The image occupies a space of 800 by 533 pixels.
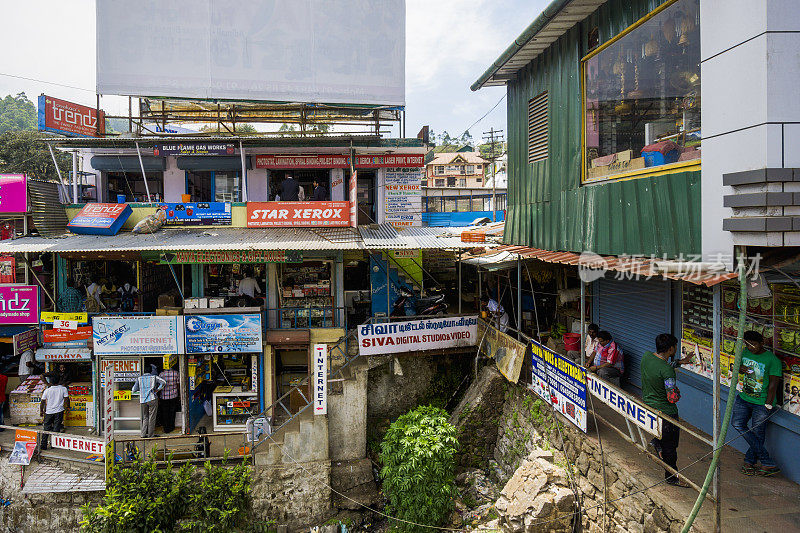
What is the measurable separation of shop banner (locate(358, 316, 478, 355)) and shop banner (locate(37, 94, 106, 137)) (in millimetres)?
10923

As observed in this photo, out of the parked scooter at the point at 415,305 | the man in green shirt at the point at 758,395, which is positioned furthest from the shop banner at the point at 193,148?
the man in green shirt at the point at 758,395

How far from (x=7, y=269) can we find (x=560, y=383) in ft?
51.7

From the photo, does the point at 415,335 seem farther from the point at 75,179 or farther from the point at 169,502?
the point at 75,179

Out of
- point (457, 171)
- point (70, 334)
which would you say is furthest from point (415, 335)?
point (457, 171)

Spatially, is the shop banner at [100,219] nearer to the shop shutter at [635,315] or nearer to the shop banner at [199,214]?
the shop banner at [199,214]

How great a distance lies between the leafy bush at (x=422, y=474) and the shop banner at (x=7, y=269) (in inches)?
488

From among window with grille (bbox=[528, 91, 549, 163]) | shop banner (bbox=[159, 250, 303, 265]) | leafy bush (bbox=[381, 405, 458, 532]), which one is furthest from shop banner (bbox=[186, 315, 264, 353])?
window with grille (bbox=[528, 91, 549, 163])

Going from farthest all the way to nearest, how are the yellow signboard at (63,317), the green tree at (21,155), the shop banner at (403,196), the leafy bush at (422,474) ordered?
the green tree at (21,155)
the shop banner at (403,196)
the yellow signboard at (63,317)
the leafy bush at (422,474)

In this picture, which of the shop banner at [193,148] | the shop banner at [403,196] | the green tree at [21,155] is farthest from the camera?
the green tree at [21,155]

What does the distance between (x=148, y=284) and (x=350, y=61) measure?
34.1 ft

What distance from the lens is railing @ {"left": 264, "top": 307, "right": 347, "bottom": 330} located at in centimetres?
1429

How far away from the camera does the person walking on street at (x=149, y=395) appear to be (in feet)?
41.9

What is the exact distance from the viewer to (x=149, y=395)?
12.8 meters

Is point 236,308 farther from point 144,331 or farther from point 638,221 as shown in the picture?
point 638,221
